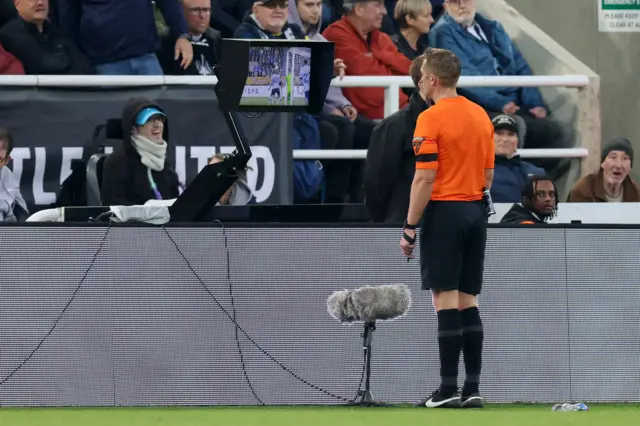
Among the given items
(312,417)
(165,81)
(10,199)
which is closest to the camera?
(312,417)

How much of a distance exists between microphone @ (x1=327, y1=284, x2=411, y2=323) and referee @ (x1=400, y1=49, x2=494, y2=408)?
19.8 inches

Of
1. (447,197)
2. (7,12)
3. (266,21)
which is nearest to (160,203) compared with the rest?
(447,197)

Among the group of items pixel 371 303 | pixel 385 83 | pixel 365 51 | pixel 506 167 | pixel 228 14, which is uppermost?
pixel 228 14

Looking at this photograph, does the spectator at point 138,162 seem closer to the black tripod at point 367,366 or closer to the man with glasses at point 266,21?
the man with glasses at point 266,21

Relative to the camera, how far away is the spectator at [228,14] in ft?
46.3

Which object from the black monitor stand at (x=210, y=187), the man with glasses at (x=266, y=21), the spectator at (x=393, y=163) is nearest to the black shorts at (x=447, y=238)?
the spectator at (x=393, y=163)

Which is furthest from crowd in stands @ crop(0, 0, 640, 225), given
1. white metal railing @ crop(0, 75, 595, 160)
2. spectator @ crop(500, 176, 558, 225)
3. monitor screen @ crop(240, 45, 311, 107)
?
monitor screen @ crop(240, 45, 311, 107)

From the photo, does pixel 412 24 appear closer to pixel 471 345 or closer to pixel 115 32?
pixel 115 32

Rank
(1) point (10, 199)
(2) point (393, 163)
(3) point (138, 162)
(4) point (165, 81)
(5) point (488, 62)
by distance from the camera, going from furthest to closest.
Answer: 1. (5) point (488, 62)
2. (4) point (165, 81)
3. (1) point (10, 199)
4. (3) point (138, 162)
5. (2) point (393, 163)

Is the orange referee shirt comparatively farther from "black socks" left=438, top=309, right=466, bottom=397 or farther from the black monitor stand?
the black monitor stand

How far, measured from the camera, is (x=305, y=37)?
45.6 ft

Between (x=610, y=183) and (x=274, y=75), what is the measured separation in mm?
3840

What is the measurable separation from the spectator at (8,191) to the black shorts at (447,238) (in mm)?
3811

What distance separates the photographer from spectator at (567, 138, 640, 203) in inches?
526
